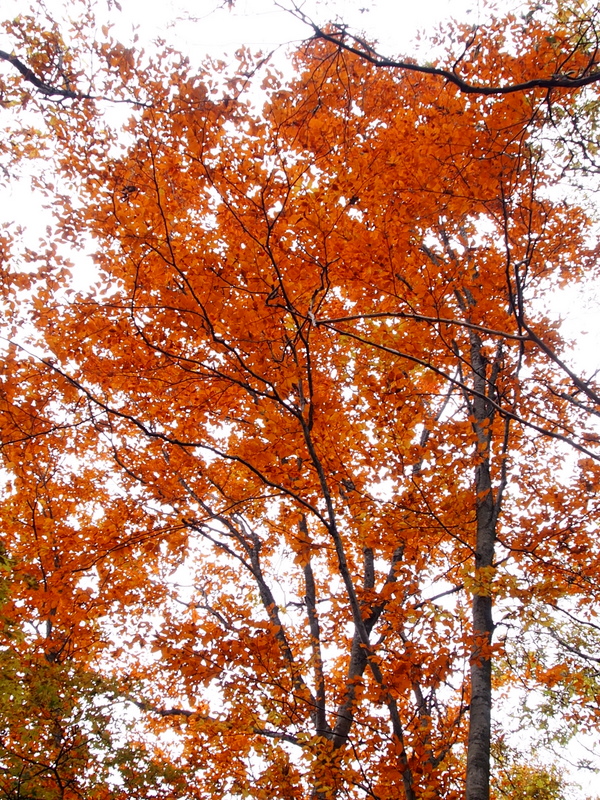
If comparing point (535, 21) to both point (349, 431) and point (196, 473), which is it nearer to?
point (349, 431)

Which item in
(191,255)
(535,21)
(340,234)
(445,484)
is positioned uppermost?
(535,21)

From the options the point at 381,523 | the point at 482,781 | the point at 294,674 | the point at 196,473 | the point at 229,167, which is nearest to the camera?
the point at 229,167

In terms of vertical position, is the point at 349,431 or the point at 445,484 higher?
the point at 349,431

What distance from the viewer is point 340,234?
347 cm

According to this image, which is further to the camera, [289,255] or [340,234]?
[340,234]

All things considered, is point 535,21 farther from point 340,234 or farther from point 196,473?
point 196,473

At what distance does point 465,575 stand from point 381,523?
72 cm

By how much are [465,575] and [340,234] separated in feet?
8.05

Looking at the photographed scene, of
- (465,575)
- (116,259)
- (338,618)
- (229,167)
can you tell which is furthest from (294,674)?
(229,167)

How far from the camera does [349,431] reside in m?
3.94

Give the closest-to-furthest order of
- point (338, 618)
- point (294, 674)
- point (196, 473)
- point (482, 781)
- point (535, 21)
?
point (482, 781)
point (535, 21)
point (294, 674)
point (338, 618)
point (196, 473)

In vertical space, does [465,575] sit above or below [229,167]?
below

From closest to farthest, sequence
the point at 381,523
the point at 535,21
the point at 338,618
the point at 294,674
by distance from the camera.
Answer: the point at 535,21
the point at 381,523
the point at 294,674
the point at 338,618

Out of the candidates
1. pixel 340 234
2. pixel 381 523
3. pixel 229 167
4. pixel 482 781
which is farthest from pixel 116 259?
pixel 482 781
